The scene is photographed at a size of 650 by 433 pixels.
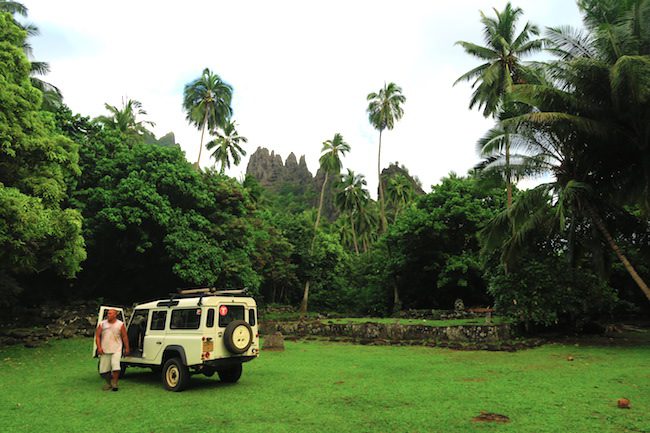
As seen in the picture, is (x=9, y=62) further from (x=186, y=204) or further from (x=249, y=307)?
(x=186, y=204)

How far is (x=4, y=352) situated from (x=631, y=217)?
23.3 metres

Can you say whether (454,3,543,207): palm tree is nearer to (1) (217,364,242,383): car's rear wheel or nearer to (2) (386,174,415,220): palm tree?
(1) (217,364,242,383): car's rear wheel

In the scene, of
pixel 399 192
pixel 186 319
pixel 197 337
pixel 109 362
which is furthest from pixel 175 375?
pixel 399 192

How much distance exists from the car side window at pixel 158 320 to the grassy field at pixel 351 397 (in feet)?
3.92

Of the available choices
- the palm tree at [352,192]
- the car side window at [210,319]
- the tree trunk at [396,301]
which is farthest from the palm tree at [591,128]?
the palm tree at [352,192]

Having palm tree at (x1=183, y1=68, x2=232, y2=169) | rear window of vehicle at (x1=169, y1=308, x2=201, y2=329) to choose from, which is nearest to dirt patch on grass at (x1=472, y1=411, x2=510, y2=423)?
rear window of vehicle at (x1=169, y1=308, x2=201, y2=329)

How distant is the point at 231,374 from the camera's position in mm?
9609

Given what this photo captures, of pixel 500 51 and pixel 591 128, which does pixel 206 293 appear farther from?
pixel 500 51

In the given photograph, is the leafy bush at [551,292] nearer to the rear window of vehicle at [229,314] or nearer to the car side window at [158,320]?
the rear window of vehicle at [229,314]

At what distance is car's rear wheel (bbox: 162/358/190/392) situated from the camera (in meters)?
8.50

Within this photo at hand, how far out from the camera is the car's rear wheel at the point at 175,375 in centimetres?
850

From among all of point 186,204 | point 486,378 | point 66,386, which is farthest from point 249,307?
point 186,204

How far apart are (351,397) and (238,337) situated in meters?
2.51

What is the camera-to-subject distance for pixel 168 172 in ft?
77.2
